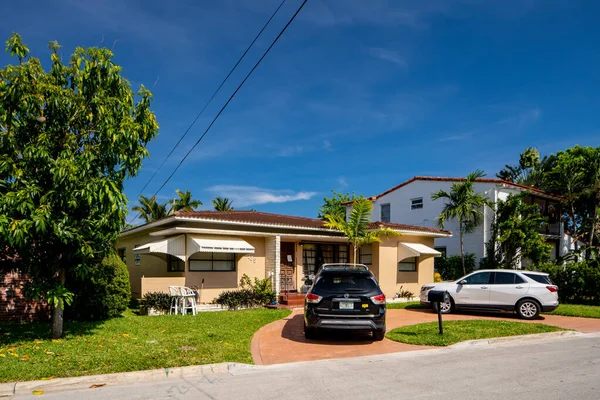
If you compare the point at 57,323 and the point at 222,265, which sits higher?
the point at 222,265

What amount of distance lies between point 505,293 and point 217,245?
9.65 metres

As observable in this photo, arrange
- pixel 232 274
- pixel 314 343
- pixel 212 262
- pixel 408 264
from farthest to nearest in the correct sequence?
pixel 408 264
pixel 232 274
pixel 212 262
pixel 314 343

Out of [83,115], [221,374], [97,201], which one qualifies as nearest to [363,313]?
[221,374]

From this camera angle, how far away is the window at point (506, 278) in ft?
48.6

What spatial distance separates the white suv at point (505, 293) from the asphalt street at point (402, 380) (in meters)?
5.65

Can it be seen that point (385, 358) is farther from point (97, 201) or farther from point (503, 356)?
point (97, 201)

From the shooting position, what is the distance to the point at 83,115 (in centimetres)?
937

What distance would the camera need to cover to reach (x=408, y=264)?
70.6 ft

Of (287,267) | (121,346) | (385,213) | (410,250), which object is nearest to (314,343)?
(121,346)

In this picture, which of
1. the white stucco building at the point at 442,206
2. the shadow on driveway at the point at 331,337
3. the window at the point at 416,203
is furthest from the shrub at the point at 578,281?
the shadow on driveway at the point at 331,337

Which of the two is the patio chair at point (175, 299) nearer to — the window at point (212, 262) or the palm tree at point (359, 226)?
the window at point (212, 262)

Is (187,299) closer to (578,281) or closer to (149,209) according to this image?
(578,281)

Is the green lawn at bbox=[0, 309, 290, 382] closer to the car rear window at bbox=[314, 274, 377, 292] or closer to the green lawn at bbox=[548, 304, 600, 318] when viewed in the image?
Result: the car rear window at bbox=[314, 274, 377, 292]

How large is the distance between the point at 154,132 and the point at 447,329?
863 cm
